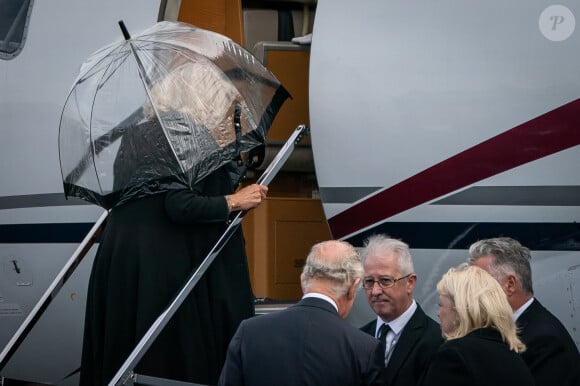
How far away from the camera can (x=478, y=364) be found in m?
3.83

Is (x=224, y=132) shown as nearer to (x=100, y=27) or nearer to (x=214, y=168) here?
(x=214, y=168)

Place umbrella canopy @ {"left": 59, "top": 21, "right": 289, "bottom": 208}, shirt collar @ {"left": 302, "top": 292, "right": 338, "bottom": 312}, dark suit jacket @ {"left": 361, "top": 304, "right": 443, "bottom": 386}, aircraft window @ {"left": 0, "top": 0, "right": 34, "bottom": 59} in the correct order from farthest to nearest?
aircraft window @ {"left": 0, "top": 0, "right": 34, "bottom": 59}
umbrella canopy @ {"left": 59, "top": 21, "right": 289, "bottom": 208}
dark suit jacket @ {"left": 361, "top": 304, "right": 443, "bottom": 386}
shirt collar @ {"left": 302, "top": 292, "right": 338, "bottom": 312}

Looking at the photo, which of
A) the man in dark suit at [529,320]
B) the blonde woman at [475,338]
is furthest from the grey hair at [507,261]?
the blonde woman at [475,338]

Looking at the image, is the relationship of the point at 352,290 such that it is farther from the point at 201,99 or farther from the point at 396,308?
the point at 201,99

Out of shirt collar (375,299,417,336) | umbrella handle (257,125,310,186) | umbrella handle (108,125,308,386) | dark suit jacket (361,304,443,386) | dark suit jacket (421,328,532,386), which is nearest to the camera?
dark suit jacket (421,328,532,386)

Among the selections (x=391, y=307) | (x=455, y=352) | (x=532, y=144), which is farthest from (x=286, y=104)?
(x=455, y=352)

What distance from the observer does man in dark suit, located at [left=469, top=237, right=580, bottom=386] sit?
4492 millimetres

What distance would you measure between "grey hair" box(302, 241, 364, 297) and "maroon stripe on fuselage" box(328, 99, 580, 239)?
1660 millimetres

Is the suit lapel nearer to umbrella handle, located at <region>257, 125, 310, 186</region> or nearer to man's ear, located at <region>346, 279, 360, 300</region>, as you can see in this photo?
man's ear, located at <region>346, 279, 360, 300</region>

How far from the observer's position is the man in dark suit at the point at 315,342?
396 centimetres

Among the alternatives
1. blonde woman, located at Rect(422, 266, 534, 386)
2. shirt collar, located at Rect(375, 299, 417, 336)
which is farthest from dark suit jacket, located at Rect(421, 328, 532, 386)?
shirt collar, located at Rect(375, 299, 417, 336)

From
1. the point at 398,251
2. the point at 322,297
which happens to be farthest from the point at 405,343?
the point at 322,297

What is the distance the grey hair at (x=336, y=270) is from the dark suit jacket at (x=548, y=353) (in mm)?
881

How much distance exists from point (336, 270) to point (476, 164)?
176 cm
